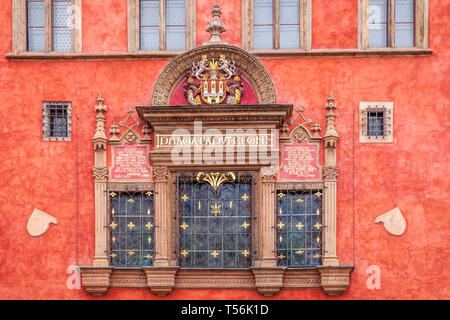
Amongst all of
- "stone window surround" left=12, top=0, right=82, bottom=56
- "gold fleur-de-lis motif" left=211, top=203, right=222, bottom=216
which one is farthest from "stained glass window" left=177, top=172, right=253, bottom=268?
"stone window surround" left=12, top=0, right=82, bottom=56

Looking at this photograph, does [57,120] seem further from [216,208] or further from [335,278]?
[335,278]

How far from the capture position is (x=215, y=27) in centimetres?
1485

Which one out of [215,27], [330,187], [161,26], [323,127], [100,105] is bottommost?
[330,187]

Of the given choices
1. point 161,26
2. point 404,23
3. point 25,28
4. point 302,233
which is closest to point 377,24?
point 404,23

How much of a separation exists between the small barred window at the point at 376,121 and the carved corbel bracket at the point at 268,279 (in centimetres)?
323

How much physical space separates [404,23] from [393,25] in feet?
0.89

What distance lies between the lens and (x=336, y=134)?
1488 cm

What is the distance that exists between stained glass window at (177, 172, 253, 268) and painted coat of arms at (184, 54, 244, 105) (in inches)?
61.3

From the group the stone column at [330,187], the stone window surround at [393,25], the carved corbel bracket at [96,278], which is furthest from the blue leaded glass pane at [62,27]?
the stone window surround at [393,25]

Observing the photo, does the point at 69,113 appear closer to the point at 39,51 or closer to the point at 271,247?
the point at 39,51

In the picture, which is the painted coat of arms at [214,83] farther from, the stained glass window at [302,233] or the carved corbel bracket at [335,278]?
the carved corbel bracket at [335,278]

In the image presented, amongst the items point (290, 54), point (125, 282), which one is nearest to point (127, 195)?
point (125, 282)
